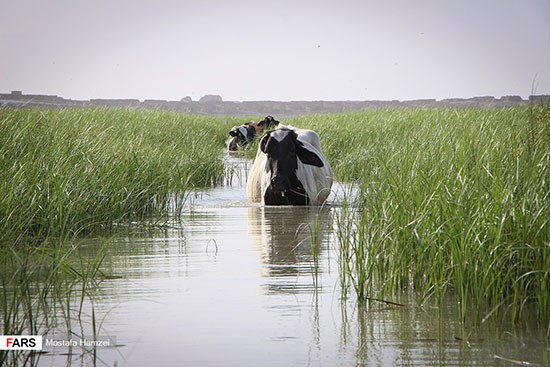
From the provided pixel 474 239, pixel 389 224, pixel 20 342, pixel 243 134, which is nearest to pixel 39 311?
pixel 20 342

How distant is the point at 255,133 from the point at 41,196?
1718cm

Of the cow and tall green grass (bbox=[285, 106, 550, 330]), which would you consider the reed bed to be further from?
the cow

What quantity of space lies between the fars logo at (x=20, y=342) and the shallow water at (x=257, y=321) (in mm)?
82

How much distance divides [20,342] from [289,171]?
5.88m

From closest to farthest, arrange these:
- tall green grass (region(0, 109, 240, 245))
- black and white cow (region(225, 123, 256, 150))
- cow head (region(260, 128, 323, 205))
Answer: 1. tall green grass (region(0, 109, 240, 245))
2. cow head (region(260, 128, 323, 205))
3. black and white cow (region(225, 123, 256, 150))

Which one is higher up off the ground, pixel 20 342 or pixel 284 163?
pixel 284 163

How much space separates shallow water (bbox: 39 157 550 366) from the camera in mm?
3068

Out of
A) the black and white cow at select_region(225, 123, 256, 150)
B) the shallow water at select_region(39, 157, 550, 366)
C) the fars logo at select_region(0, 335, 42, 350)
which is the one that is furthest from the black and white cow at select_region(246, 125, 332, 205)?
the black and white cow at select_region(225, 123, 256, 150)

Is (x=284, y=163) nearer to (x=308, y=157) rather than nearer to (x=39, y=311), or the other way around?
(x=308, y=157)

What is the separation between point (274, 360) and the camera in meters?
3.03

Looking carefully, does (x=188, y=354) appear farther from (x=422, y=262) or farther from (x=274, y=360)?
(x=422, y=262)

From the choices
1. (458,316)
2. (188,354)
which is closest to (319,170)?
(458,316)

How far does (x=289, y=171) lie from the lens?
28.5 ft

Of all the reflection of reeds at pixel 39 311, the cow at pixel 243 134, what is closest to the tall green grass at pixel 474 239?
the reflection of reeds at pixel 39 311
